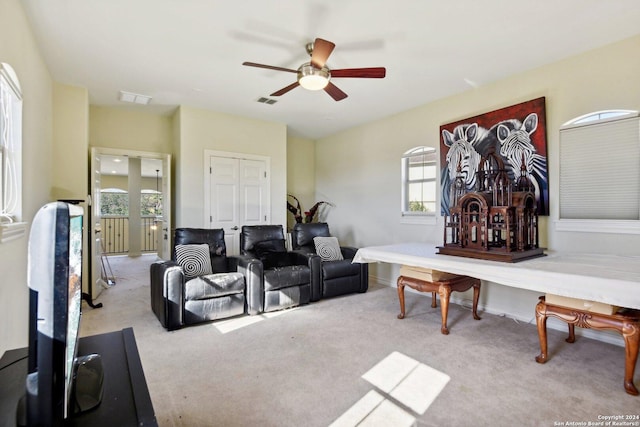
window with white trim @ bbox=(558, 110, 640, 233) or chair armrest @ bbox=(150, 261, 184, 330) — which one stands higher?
window with white trim @ bbox=(558, 110, 640, 233)

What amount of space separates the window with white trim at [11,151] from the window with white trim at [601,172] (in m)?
4.76

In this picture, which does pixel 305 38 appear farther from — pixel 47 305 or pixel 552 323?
pixel 552 323

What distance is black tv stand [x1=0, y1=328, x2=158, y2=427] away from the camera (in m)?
0.91

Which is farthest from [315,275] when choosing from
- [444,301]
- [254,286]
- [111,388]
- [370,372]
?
[111,388]

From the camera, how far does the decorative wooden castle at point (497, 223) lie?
8.98 ft

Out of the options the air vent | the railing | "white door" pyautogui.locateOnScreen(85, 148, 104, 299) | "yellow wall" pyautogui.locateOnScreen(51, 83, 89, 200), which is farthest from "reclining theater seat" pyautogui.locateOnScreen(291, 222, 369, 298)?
the railing

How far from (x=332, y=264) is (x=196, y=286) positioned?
1.77m

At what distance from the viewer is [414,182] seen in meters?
4.87

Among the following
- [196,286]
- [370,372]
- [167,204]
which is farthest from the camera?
[167,204]

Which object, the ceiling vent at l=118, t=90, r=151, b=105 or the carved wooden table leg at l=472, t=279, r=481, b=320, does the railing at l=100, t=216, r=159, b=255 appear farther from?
the carved wooden table leg at l=472, t=279, r=481, b=320

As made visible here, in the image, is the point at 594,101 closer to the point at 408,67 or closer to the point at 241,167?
the point at 408,67

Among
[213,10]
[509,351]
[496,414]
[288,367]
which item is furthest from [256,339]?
[213,10]

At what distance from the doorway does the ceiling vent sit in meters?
0.84

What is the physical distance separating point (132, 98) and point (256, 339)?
3.86 metres
